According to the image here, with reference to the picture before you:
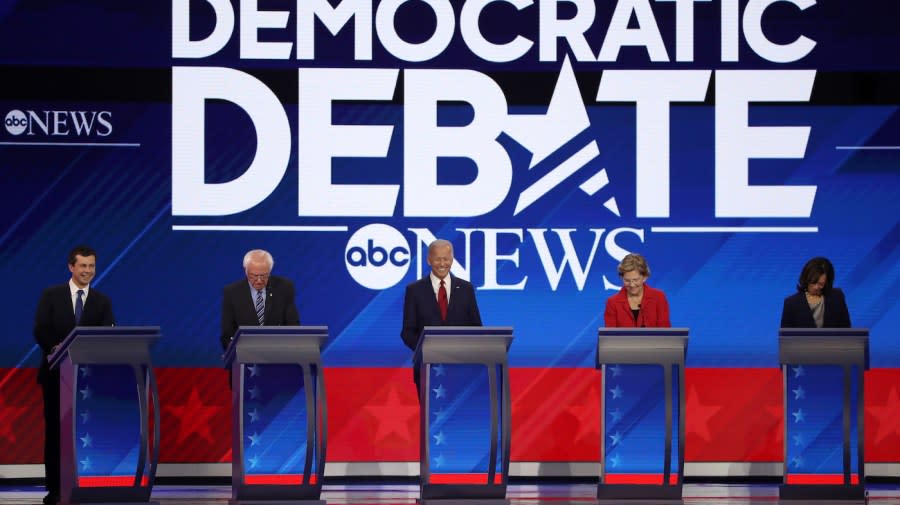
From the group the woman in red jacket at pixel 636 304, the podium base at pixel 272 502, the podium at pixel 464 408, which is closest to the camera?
the podium base at pixel 272 502

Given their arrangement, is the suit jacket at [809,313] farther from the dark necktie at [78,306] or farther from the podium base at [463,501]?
the dark necktie at [78,306]

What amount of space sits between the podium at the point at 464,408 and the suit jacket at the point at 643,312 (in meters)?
0.81

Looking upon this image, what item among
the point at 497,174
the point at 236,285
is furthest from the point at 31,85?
the point at 497,174

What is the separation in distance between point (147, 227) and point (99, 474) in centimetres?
241

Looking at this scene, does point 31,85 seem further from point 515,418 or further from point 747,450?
point 747,450

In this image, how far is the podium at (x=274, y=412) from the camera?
7.52 m

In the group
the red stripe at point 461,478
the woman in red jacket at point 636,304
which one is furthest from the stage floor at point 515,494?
the woman in red jacket at point 636,304

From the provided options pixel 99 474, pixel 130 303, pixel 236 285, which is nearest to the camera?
pixel 99 474

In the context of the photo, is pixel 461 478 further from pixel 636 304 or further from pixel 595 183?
pixel 595 183

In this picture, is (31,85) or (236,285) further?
(31,85)

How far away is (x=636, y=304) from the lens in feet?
27.2

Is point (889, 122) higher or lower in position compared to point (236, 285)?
higher

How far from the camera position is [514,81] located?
973 centimetres

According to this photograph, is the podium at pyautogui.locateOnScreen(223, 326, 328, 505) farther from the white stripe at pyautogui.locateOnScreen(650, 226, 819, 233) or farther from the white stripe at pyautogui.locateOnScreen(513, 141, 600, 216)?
the white stripe at pyautogui.locateOnScreen(650, 226, 819, 233)
